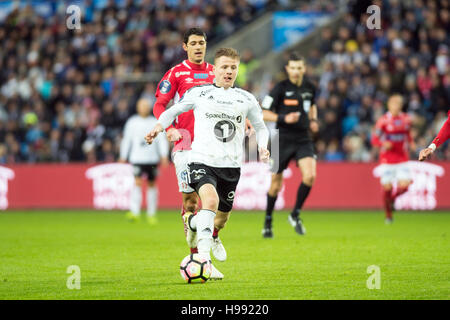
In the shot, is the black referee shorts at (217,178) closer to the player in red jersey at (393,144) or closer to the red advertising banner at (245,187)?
the player in red jersey at (393,144)

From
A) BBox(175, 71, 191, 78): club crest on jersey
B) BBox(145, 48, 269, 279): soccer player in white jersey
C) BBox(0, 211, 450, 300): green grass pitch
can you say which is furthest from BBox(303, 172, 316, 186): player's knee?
BBox(145, 48, 269, 279): soccer player in white jersey

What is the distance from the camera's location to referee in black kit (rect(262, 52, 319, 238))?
12961 mm

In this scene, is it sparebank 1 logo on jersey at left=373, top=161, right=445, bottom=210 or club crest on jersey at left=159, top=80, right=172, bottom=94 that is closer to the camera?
club crest on jersey at left=159, top=80, right=172, bottom=94

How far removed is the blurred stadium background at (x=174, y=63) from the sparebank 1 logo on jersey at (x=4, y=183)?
3cm

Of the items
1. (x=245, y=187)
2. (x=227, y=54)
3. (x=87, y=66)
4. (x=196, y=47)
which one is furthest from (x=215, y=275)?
(x=87, y=66)

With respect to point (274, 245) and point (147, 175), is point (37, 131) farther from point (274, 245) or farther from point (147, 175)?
point (274, 245)

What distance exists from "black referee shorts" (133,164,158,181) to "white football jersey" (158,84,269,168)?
9.39 m

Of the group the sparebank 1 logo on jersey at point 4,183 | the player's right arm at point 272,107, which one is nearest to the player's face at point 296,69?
the player's right arm at point 272,107

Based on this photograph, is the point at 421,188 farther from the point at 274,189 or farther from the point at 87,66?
the point at 87,66

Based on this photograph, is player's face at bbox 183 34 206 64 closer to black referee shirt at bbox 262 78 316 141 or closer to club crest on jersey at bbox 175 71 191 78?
club crest on jersey at bbox 175 71 191 78

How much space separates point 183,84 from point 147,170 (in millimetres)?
8293

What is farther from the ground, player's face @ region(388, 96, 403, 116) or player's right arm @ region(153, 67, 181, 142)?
player's face @ region(388, 96, 403, 116)

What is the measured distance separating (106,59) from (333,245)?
16322 mm

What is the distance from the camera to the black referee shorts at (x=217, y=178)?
8.06 meters
